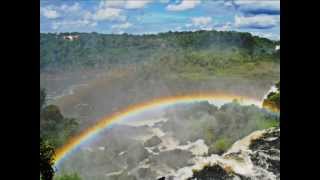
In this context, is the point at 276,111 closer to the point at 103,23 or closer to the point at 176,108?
the point at 176,108

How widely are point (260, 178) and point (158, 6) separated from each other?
32.7 inches

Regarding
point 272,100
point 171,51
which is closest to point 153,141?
point 171,51

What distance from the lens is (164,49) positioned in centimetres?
152

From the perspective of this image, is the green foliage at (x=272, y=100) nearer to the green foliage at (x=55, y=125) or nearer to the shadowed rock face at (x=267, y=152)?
the shadowed rock face at (x=267, y=152)

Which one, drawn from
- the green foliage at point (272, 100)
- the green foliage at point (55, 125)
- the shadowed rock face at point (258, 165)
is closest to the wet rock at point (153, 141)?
the shadowed rock face at point (258, 165)

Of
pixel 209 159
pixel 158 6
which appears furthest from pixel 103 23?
pixel 209 159

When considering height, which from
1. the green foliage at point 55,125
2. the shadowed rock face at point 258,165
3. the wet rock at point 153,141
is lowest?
the shadowed rock face at point 258,165

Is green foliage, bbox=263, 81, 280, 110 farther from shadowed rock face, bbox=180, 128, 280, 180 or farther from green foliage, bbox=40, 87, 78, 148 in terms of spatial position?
green foliage, bbox=40, 87, 78, 148

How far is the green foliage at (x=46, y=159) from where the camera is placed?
1.44m

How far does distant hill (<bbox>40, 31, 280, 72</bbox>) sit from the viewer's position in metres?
1.51

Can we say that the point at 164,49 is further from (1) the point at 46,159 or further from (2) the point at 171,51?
(1) the point at 46,159

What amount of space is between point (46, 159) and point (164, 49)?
65 centimetres

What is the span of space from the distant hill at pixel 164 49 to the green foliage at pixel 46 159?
31cm

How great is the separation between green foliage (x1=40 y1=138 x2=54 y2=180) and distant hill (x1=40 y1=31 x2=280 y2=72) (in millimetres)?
313
